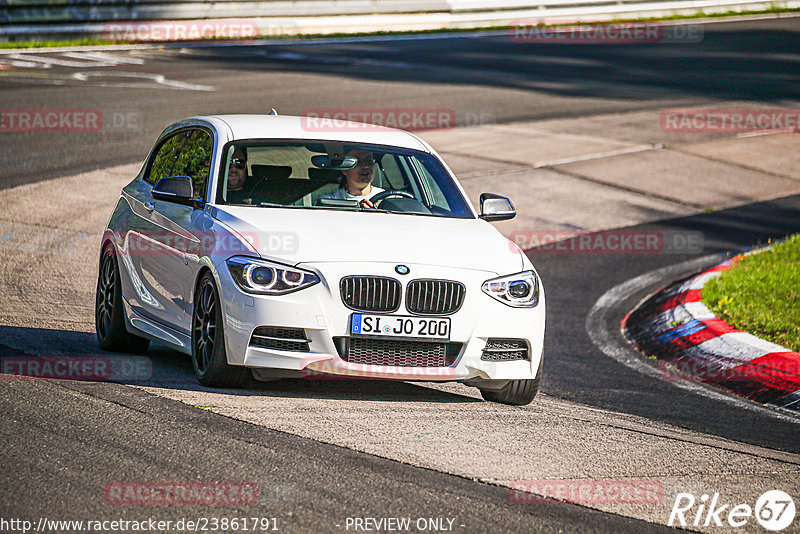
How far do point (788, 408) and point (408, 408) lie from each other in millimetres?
2779

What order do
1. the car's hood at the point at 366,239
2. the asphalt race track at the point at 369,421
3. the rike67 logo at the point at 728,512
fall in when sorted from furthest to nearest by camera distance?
the car's hood at the point at 366,239
the rike67 logo at the point at 728,512
the asphalt race track at the point at 369,421

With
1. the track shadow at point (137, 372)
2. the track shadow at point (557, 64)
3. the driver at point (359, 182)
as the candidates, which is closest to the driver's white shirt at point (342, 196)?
the driver at point (359, 182)

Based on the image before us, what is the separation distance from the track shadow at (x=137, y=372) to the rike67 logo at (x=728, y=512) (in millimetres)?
2196

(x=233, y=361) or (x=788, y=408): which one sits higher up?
(x=233, y=361)

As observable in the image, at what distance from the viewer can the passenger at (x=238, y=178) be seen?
7.70m

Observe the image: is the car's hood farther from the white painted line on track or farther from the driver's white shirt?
the white painted line on track

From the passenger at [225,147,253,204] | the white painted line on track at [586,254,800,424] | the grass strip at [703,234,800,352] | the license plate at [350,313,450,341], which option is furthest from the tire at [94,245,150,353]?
the grass strip at [703,234,800,352]

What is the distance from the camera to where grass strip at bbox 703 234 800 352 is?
956cm

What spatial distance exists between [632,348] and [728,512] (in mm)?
4787

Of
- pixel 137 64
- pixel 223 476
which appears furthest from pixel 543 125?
pixel 223 476

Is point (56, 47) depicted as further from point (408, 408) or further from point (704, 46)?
point (408, 408)

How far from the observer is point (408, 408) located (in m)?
6.94

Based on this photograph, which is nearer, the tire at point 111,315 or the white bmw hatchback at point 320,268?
the white bmw hatchback at point 320,268

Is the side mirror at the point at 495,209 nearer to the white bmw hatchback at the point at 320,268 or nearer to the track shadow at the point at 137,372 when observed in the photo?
the white bmw hatchback at the point at 320,268
